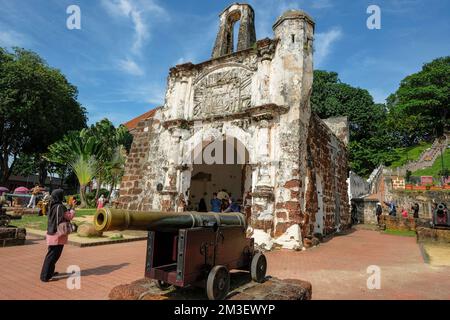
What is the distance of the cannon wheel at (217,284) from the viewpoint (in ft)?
10.1

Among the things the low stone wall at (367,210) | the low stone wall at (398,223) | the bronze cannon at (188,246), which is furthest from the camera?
the low stone wall at (367,210)

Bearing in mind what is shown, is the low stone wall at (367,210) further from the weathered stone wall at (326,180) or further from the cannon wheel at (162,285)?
the cannon wheel at (162,285)

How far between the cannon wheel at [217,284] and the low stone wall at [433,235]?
8.82m

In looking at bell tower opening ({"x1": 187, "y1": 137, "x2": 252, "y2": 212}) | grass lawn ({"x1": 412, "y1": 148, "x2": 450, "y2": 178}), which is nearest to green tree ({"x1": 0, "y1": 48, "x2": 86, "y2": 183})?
bell tower opening ({"x1": 187, "y1": 137, "x2": 252, "y2": 212})

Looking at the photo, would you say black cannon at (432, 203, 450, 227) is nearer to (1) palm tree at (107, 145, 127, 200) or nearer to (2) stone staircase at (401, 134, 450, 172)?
(1) palm tree at (107, 145, 127, 200)

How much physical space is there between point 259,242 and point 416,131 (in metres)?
37.2

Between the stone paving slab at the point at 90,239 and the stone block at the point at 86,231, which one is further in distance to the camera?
the stone block at the point at 86,231

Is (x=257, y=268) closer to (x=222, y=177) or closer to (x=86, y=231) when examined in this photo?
(x=86, y=231)

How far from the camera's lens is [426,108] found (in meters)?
35.3

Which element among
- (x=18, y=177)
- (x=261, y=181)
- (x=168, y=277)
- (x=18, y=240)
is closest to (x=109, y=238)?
(x=18, y=240)

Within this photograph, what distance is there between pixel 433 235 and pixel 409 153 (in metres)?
29.4

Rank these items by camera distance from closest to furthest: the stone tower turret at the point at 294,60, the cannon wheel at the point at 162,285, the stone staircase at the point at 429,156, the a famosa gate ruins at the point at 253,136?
the cannon wheel at the point at 162,285 → the a famosa gate ruins at the point at 253,136 → the stone tower turret at the point at 294,60 → the stone staircase at the point at 429,156

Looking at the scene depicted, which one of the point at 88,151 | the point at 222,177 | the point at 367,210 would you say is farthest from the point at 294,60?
the point at 88,151

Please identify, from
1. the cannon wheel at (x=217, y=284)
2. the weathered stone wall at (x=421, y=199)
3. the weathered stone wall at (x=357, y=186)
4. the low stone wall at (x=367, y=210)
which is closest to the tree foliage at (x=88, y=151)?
the weathered stone wall at (x=357, y=186)
